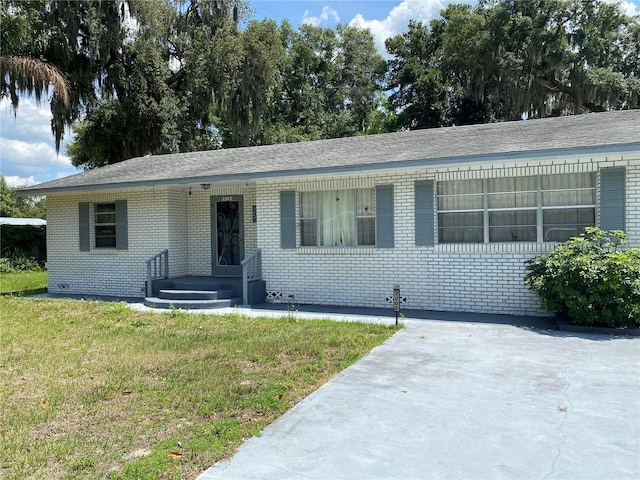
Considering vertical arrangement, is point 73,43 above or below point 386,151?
above

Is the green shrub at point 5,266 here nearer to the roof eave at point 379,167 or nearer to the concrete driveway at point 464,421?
the roof eave at point 379,167

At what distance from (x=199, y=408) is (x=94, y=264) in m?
10.0

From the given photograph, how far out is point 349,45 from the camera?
34.4 m

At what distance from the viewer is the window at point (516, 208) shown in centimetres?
863

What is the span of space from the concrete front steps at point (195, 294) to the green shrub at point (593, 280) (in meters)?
6.20

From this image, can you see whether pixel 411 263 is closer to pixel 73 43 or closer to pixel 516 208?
pixel 516 208

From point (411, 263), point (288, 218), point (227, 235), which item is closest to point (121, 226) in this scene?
point (227, 235)

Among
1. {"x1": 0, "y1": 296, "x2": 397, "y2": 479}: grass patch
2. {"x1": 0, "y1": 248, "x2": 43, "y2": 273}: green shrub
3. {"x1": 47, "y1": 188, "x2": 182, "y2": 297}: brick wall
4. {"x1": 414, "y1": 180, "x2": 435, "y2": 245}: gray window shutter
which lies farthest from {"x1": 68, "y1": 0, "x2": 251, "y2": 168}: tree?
{"x1": 414, "y1": 180, "x2": 435, "y2": 245}: gray window shutter

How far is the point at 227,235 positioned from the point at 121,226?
9.22 ft

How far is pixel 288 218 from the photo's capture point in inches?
426

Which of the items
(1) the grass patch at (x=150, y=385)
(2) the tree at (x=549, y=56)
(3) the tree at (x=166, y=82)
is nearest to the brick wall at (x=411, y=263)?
(1) the grass patch at (x=150, y=385)

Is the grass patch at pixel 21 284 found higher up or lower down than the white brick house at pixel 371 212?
lower down

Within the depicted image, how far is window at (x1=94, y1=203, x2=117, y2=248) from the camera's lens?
13125 millimetres

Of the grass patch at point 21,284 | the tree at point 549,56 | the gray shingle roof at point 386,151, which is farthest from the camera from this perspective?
the tree at point 549,56
